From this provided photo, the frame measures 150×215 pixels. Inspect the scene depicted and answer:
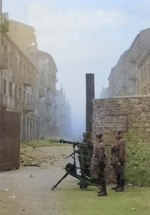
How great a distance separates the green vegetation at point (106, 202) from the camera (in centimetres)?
565

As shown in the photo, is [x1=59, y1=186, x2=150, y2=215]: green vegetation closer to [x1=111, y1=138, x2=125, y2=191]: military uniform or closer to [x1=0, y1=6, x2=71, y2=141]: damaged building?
[x1=111, y1=138, x2=125, y2=191]: military uniform

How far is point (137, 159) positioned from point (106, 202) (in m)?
2.62

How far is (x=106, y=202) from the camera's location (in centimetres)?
644

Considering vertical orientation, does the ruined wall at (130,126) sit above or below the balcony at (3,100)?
below

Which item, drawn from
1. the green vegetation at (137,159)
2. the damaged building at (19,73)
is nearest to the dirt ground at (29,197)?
the green vegetation at (137,159)

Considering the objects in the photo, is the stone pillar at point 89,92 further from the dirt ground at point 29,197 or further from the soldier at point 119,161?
the dirt ground at point 29,197

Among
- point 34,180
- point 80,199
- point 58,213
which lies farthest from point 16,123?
point 58,213

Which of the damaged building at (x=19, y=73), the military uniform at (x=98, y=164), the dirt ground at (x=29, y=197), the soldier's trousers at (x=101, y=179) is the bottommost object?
the dirt ground at (x=29, y=197)

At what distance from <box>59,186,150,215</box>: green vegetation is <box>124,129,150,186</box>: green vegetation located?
0.52 metres

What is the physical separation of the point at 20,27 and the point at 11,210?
81.9ft

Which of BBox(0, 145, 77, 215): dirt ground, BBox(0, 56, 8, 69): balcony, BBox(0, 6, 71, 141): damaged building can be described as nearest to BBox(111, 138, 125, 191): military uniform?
BBox(0, 145, 77, 215): dirt ground

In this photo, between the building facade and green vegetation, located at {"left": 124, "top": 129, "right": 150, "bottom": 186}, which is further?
the building facade

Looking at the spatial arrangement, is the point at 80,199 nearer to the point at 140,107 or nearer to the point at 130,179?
the point at 130,179

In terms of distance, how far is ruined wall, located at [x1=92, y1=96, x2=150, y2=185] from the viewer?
8695 millimetres
